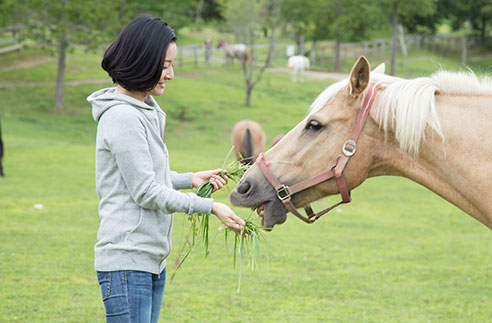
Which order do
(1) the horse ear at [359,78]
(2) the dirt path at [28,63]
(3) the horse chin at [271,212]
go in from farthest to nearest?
1. (2) the dirt path at [28,63]
2. (3) the horse chin at [271,212]
3. (1) the horse ear at [359,78]

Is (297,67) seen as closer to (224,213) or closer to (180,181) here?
(180,181)

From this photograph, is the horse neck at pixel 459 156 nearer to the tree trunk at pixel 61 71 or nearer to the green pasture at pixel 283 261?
the green pasture at pixel 283 261

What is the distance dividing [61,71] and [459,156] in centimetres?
2052

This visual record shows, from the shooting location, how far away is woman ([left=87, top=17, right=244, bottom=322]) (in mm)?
2293

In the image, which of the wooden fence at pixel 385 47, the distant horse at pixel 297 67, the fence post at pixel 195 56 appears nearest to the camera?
the distant horse at pixel 297 67

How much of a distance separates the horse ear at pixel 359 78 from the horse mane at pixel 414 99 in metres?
0.10

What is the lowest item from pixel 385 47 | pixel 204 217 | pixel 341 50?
pixel 204 217

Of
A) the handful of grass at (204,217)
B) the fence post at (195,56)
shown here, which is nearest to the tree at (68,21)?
the fence post at (195,56)

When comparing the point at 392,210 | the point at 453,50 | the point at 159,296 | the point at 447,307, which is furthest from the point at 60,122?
the point at 453,50

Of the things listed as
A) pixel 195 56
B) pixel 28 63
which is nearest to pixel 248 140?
pixel 28 63

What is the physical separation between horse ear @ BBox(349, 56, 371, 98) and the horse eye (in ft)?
0.68

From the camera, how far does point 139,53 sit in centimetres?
232

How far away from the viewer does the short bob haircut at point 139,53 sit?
2.32m

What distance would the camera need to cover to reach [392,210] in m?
9.94
